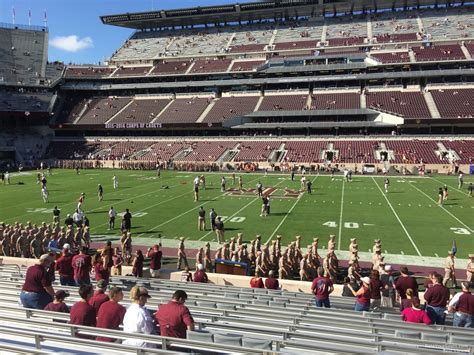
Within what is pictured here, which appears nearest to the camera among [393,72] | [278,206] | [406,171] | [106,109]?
[278,206]

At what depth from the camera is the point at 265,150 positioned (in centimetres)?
5528

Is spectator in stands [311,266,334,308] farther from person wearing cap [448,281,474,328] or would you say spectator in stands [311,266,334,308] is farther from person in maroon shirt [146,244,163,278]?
person in maroon shirt [146,244,163,278]

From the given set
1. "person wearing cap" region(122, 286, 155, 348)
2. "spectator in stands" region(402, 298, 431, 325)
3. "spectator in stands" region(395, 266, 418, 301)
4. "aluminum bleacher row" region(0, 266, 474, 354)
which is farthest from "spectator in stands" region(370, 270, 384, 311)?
"person wearing cap" region(122, 286, 155, 348)

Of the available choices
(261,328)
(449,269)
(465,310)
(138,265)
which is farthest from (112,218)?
(465,310)

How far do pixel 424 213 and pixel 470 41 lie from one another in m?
54.8

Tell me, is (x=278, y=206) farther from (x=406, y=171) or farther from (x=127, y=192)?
(x=406, y=171)

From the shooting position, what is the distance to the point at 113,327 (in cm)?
522

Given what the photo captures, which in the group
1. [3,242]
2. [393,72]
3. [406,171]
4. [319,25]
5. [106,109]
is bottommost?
[3,242]

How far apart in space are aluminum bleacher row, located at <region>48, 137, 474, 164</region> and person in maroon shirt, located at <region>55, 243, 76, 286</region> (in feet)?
141

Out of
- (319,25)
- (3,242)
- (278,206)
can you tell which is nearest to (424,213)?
(278,206)

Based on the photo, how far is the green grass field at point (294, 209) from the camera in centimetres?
1945

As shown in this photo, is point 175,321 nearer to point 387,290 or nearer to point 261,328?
point 261,328

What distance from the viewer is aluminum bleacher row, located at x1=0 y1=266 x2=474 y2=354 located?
183 inches

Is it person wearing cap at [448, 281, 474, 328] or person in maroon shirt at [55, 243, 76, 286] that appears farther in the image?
person in maroon shirt at [55, 243, 76, 286]
